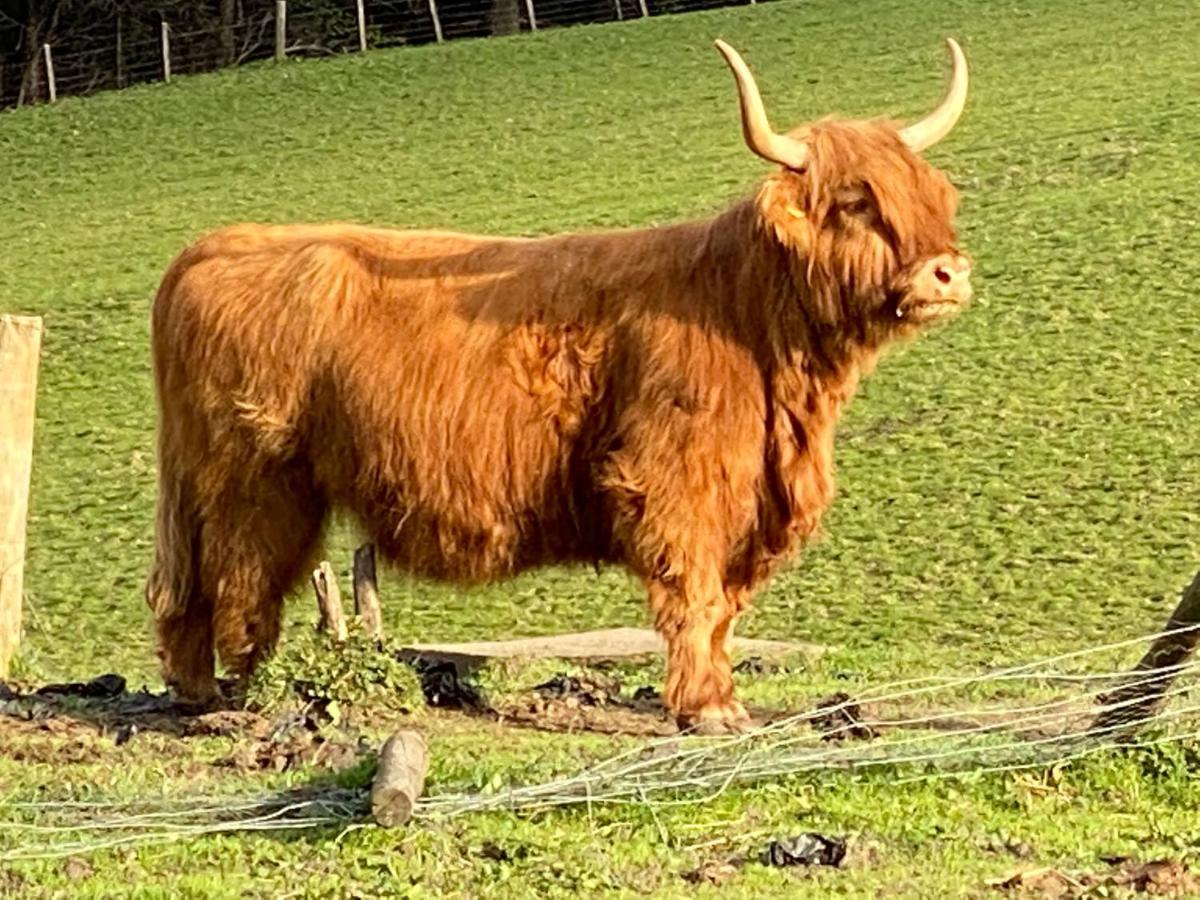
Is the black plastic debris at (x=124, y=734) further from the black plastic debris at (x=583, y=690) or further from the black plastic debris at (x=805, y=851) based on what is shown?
the black plastic debris at (x=805, y=851)

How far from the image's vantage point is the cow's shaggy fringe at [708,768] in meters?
5.36

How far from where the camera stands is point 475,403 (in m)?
7.30

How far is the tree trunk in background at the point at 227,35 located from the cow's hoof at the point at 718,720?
3645cm

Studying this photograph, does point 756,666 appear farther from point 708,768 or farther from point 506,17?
point 506,17

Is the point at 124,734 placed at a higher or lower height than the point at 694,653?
lower

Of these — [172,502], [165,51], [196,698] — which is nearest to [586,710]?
[196,698]

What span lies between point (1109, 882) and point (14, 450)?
16.3 ft

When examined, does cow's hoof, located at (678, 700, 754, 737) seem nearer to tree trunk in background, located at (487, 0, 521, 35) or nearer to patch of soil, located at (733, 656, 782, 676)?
patch of soil, located at (733, 656, 782, 676)

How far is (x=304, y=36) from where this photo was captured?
43.5 metres

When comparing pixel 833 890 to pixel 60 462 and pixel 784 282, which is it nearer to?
pixel 784 282

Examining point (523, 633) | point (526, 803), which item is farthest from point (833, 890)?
point (523, 633)

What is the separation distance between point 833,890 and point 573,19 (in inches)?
1467

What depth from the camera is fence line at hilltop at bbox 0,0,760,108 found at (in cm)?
4066

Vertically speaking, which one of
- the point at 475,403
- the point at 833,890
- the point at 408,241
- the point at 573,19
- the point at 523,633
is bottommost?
the point at 523,633
